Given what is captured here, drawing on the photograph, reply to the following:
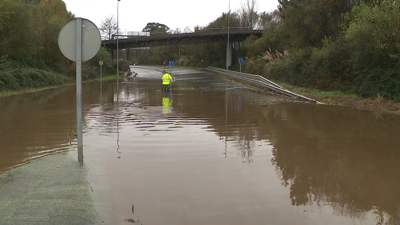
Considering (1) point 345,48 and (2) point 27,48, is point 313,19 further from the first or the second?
(2) point 27,48

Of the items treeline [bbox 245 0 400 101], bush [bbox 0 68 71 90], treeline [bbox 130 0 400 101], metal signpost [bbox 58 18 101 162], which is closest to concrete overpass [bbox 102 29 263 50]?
treeline [bbox 130 0 400 101]

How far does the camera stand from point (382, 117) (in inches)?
538

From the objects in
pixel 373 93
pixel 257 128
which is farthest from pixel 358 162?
pixel 373 93

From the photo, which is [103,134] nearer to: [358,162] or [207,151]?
[207,151]

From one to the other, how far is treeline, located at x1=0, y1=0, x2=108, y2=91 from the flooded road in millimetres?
14563

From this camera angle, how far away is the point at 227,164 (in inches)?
291

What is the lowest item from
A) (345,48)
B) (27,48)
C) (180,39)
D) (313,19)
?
(345,48)

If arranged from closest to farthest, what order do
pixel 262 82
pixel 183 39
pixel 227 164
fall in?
pixel 227 164
pixel 262 82
pixel 183 39

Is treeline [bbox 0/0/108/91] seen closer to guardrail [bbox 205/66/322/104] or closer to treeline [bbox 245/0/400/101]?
guardrail [bbox 205/66/322/104]

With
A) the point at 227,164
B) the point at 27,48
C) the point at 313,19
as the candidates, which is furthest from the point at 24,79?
the point at 227,164

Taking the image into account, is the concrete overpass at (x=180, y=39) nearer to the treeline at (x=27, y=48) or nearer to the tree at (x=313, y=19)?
the treeline at (x=27, y=48)

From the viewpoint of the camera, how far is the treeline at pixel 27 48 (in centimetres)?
2656

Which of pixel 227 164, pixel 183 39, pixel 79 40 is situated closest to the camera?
pixel 79 40

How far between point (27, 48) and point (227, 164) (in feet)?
95.9
